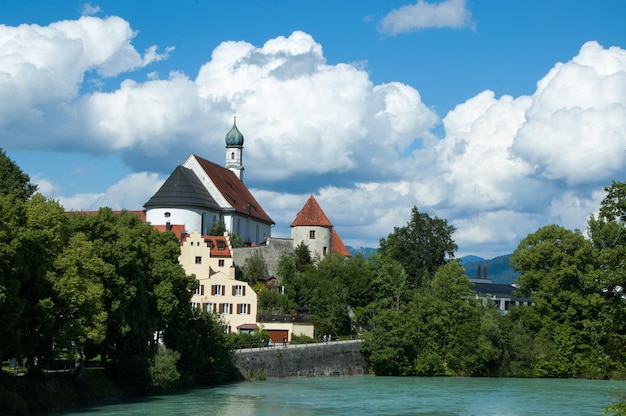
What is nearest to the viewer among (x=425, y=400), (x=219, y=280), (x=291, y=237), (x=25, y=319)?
(x=25, y=319)

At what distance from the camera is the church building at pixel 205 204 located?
103438 mm

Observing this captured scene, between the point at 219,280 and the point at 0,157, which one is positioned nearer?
the point at 0,157

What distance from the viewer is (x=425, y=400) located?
55.0m

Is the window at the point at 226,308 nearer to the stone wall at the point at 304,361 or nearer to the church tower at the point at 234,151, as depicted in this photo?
the stone wall at the point at 304,361

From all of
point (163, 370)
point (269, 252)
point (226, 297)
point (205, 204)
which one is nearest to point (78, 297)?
point (163, 370)

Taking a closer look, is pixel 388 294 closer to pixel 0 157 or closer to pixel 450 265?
pixel 450 265

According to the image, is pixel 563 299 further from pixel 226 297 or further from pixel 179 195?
pixel 179 195

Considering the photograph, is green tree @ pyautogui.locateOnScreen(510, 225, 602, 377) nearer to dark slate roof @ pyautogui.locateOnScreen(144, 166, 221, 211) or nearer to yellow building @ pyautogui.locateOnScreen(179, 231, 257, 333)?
yellow building @ pyautogui.locateOnScreen(179, 231, 257, 333)

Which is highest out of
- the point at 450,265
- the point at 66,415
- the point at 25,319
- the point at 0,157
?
the point at 0,157

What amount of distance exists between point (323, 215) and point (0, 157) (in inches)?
1798

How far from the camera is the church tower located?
460ft

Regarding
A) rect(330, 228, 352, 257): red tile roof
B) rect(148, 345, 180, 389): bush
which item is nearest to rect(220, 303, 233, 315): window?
rect(148, 345, 180, 389): bush

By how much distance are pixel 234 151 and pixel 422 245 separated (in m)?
48.8

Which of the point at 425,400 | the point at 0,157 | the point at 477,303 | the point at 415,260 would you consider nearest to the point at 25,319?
the point at 425,400
